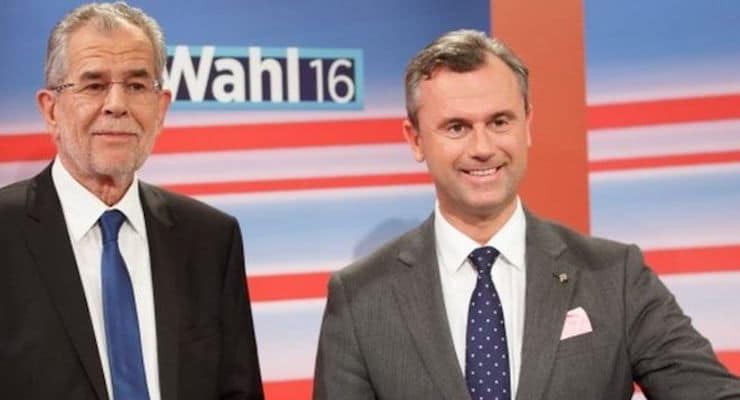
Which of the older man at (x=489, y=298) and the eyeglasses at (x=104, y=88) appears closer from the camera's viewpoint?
the older man at (x=489, y=298)

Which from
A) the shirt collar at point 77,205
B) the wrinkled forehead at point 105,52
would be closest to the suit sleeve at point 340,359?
the shirt collar at point 77,205

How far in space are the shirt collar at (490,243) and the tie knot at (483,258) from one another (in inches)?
0.5

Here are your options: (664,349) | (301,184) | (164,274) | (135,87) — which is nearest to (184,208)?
(164,274)

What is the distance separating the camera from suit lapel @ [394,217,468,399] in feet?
7.75

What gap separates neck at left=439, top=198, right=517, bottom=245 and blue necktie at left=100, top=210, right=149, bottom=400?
2.60ft

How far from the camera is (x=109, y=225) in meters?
2.64

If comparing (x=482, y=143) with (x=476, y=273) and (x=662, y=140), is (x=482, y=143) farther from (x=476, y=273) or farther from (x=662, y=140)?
(x=662, y=140)

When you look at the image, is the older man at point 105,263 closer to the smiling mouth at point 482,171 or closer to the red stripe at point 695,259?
the smiling mouth at point 482,171

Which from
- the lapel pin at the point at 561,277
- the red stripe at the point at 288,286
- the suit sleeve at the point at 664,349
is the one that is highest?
the lapel pin at the point at 561,277

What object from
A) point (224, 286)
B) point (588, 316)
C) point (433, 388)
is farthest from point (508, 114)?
point (224, 286)

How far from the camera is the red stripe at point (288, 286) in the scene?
3516mm

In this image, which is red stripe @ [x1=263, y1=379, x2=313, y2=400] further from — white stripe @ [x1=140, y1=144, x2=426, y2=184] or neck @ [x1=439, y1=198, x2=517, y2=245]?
neck @ [x1=439, y1=198, x2=517, y2=245]

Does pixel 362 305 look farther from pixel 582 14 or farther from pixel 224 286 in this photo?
pixel 582 14

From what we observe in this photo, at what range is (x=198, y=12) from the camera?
11.3 feet
